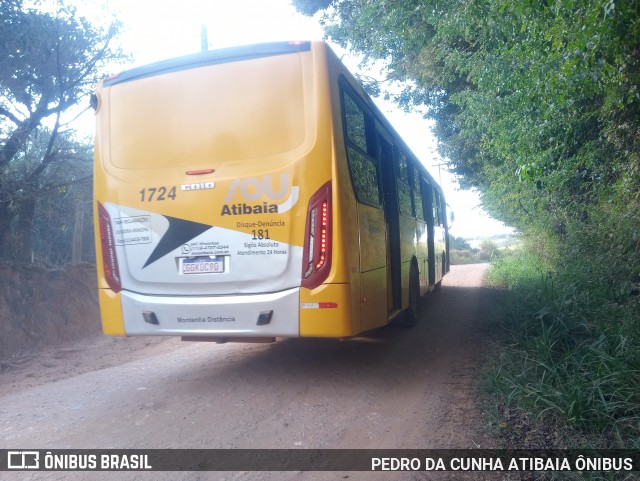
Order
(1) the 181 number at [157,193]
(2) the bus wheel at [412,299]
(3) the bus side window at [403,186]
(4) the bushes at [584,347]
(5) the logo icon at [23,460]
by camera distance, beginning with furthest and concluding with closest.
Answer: (2) the bus wheel at [412,299]
(3) the bus side window at [403,186]
(1) the 181 number at [157,193]
(4) the bushes at [584,347]
(5) the logo icon at [23,460]

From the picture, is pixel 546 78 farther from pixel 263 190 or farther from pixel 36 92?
pixel 36 92

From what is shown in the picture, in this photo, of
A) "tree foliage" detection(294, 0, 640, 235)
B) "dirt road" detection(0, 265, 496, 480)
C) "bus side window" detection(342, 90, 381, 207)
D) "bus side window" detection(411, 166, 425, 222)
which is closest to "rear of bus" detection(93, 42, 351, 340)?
"bus side window" detection(342, 90, 381, 207)

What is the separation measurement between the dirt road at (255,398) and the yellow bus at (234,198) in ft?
2.22

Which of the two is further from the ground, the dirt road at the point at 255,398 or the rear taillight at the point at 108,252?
the rear taillight at the point at 108,252

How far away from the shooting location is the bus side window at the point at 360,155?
526cm

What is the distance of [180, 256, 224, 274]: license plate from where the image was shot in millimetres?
4969

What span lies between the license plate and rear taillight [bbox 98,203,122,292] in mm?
811

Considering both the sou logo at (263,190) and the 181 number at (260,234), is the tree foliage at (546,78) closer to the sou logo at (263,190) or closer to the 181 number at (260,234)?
the sou logo at (263,190)

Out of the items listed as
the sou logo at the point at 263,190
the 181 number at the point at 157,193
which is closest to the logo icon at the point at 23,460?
the 181 number at the point at 157,193

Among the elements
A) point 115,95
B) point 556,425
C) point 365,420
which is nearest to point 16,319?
point 115,95

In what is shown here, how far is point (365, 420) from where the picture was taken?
4395 millimetres

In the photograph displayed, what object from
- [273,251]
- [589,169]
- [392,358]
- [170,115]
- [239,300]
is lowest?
[392,358]

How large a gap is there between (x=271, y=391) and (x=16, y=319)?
568 cm

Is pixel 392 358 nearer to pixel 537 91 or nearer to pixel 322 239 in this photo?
pixel 322 239
